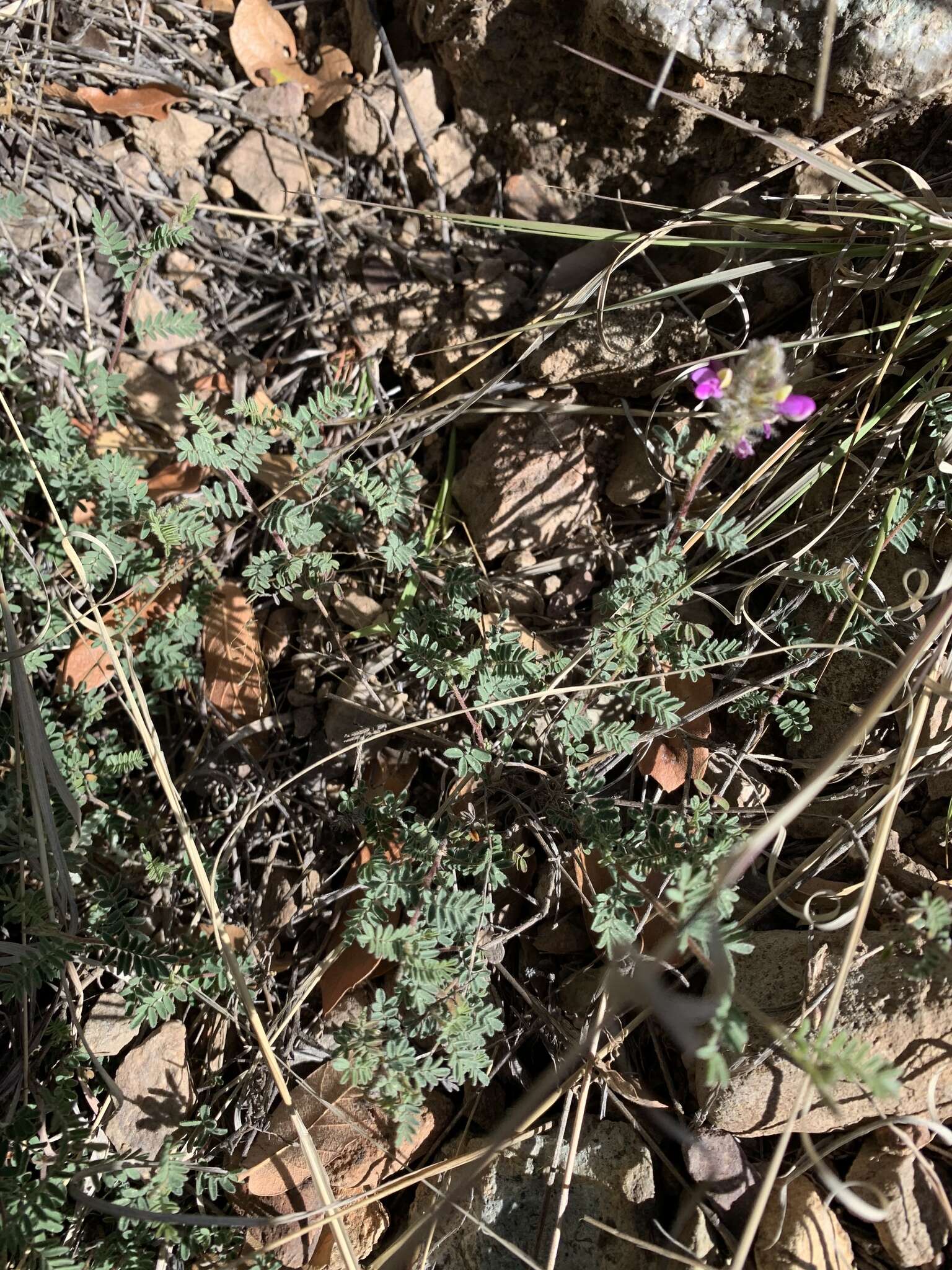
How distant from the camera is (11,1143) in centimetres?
242

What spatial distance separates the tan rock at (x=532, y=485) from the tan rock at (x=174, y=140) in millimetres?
1422

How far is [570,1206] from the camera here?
7.48 feet

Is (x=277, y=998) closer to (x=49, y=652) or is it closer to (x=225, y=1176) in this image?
(x=225, y=1176)

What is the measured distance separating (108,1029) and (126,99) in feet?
9.44

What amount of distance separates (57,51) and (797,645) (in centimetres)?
296

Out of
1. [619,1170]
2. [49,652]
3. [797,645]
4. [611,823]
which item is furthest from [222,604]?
[619,1170]

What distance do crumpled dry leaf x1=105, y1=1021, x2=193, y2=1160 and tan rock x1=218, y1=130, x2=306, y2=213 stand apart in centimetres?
261

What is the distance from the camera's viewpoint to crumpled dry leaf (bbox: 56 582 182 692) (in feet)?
9.13

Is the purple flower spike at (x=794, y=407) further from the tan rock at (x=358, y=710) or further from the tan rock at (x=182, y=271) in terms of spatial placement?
the tan rock at (x=182, y=271)

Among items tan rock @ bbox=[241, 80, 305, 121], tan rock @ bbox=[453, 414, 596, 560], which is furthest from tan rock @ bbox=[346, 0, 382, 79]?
tan rock @ bbox=[453, 414, 596, 560]

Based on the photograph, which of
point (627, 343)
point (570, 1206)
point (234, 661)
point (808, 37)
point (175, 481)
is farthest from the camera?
point (175, 481)

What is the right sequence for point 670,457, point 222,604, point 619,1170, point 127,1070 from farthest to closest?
point 222,604, point 670,457, point 127,1070, point 619,1170

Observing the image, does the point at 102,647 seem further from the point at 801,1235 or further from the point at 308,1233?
the point at 801,1235

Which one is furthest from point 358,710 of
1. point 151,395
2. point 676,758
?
point 151,395
